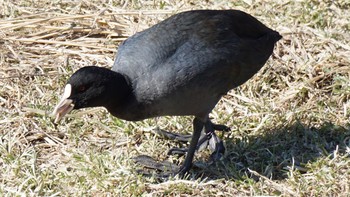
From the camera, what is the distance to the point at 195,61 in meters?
5.25

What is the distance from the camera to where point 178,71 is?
17.0 feet

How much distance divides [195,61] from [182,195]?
2.92 feet

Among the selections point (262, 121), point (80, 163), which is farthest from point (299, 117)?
point (80, 163)

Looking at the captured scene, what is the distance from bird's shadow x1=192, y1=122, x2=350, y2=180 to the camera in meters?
5.55

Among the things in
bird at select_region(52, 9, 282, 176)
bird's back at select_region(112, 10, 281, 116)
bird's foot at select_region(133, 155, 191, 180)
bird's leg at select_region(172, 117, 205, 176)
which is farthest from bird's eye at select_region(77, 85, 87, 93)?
bird's leg at select_region(172, 117, 205, 176)

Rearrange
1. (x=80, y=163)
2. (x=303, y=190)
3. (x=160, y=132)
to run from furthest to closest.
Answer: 1. (x=160, y=132)
2. (x=80, y=163)
3. (x=303, y=190)

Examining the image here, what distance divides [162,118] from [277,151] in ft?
3.18

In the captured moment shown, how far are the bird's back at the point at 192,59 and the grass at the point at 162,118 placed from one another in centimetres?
54

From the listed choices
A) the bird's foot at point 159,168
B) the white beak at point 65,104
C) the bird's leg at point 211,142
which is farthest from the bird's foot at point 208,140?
the white beak at point 65,104

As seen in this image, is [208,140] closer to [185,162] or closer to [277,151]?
[185,162]

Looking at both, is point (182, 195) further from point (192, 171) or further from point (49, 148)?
point (49, 148)

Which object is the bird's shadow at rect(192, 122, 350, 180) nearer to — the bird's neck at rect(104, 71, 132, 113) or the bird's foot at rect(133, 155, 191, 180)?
the bird's foot at rect(133, 155, 191, 180)

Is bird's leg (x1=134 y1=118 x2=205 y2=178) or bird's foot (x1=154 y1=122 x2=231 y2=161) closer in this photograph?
bird's leg (x1=134 y1=118 x2=205 y2=178)

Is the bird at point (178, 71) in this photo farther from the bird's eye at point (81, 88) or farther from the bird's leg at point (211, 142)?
the bird's leg at point (211, 142)
